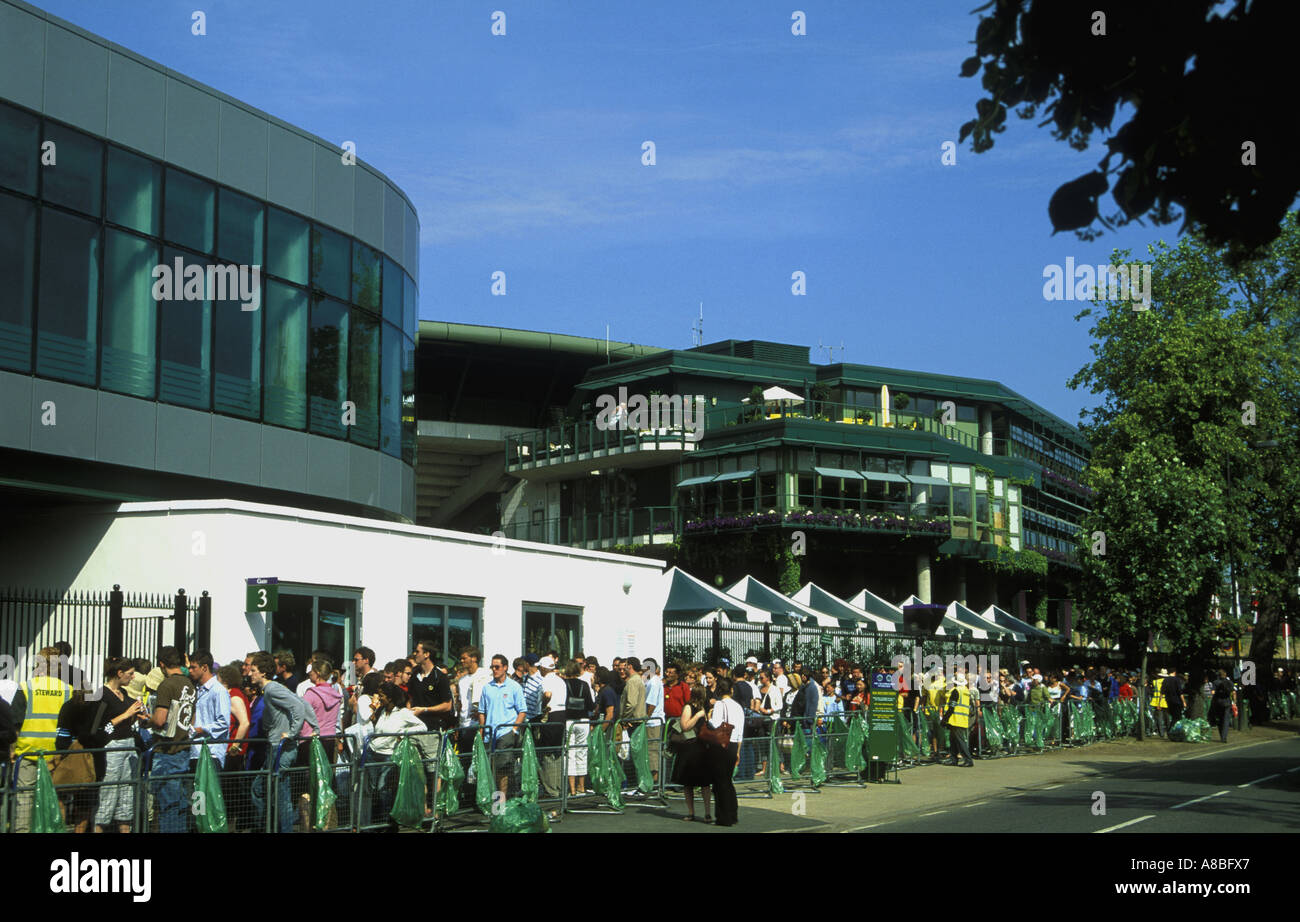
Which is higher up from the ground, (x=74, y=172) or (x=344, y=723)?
(x=74, y=172)

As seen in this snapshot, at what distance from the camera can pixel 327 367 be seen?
25469mm

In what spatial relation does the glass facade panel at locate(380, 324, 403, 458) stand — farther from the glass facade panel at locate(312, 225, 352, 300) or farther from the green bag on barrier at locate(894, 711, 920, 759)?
the green bag on barrier at locate(894, 711, 920, 759)

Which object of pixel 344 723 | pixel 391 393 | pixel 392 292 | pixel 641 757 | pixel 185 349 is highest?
pixel 392 292

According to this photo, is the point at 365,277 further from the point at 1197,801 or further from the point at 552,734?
the point at 1197,801

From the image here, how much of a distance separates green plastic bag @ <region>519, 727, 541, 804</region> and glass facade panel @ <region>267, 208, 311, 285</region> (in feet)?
40.1

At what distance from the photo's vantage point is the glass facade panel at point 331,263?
83.4ft

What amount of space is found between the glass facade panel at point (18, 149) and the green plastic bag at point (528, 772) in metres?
10.9

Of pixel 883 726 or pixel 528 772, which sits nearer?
pixel 528 772

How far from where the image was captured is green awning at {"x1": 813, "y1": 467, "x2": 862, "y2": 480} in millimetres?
Result: 52750

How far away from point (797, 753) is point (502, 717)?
6.02 metres

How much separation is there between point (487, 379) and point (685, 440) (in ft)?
42.3

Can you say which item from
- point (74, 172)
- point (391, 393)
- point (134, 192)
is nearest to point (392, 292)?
point (391, 393)
